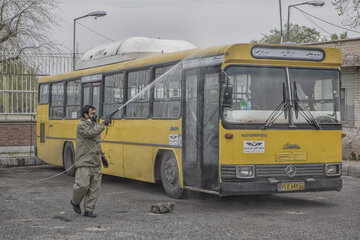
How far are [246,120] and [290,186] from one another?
1.34 m

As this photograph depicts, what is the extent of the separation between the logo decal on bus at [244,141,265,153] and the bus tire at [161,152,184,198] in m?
1.94

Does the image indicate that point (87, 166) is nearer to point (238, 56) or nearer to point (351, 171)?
point (238, 56)

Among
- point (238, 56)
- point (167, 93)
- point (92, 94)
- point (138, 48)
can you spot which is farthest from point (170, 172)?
point (92, 94)

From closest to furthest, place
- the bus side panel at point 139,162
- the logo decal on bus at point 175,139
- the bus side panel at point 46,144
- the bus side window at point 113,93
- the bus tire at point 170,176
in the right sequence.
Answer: the logo decal on bus at point 175,139, the bus tire at point 170,176, the bus side panel at point 139,162, the bus side window at point 113,93, the bus side panel at point 46,144

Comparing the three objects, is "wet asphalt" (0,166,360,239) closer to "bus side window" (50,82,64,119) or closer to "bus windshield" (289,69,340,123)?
"bus windshield" (289,69,340,123)

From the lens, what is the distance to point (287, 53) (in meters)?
11.5

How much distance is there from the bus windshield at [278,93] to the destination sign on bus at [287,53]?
0.21 metres

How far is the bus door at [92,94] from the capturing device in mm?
16203

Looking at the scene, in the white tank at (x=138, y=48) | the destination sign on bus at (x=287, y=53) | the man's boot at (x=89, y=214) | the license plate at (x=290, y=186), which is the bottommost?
the man's boot at (x=89, y=214)

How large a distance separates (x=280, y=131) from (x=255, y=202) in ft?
5.52

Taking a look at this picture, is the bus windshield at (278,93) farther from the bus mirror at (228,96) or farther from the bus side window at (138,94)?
the bus side window at (138,94)

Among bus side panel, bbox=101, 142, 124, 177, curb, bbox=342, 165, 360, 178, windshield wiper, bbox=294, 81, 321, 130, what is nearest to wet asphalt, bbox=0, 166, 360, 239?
bus side panel, bbox=101, 142, 124, 177

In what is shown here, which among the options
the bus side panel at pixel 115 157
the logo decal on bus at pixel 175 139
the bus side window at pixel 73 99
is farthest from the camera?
the bus side window at pixel 73 99

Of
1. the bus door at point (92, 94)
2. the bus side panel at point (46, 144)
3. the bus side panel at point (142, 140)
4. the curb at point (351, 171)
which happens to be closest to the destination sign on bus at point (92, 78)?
the bus door at point (92, 94)
